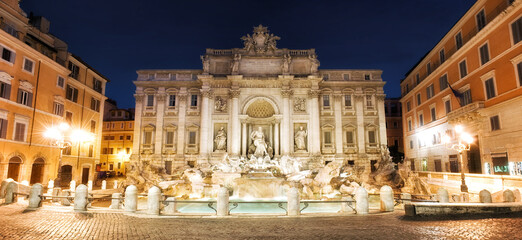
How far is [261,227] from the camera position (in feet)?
30.4

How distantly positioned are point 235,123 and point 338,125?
1193 cm

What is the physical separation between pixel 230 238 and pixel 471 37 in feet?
86.7

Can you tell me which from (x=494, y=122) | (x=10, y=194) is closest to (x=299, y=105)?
(x=494, y=122)

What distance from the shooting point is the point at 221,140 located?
105ft

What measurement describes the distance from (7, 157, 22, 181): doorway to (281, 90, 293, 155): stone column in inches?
903

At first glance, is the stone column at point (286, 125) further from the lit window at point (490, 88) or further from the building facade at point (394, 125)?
the building facade at point (394, 125)

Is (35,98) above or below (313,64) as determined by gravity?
below

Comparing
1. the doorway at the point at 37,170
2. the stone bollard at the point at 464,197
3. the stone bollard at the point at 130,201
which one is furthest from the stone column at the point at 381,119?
the doorway at the point at 37,170

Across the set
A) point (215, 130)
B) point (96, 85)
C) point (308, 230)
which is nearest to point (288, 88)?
point (215, 130)

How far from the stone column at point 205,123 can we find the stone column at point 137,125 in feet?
24.5

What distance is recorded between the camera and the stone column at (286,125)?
31.5 meters

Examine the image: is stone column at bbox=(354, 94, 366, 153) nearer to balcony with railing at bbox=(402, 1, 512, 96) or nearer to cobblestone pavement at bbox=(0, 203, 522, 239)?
balcony with railing at bbox=(402, 1, 512, 96)

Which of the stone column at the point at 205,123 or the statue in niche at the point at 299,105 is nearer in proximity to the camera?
the stone column at the point at 205,123

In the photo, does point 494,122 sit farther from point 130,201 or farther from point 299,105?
point 130,201
